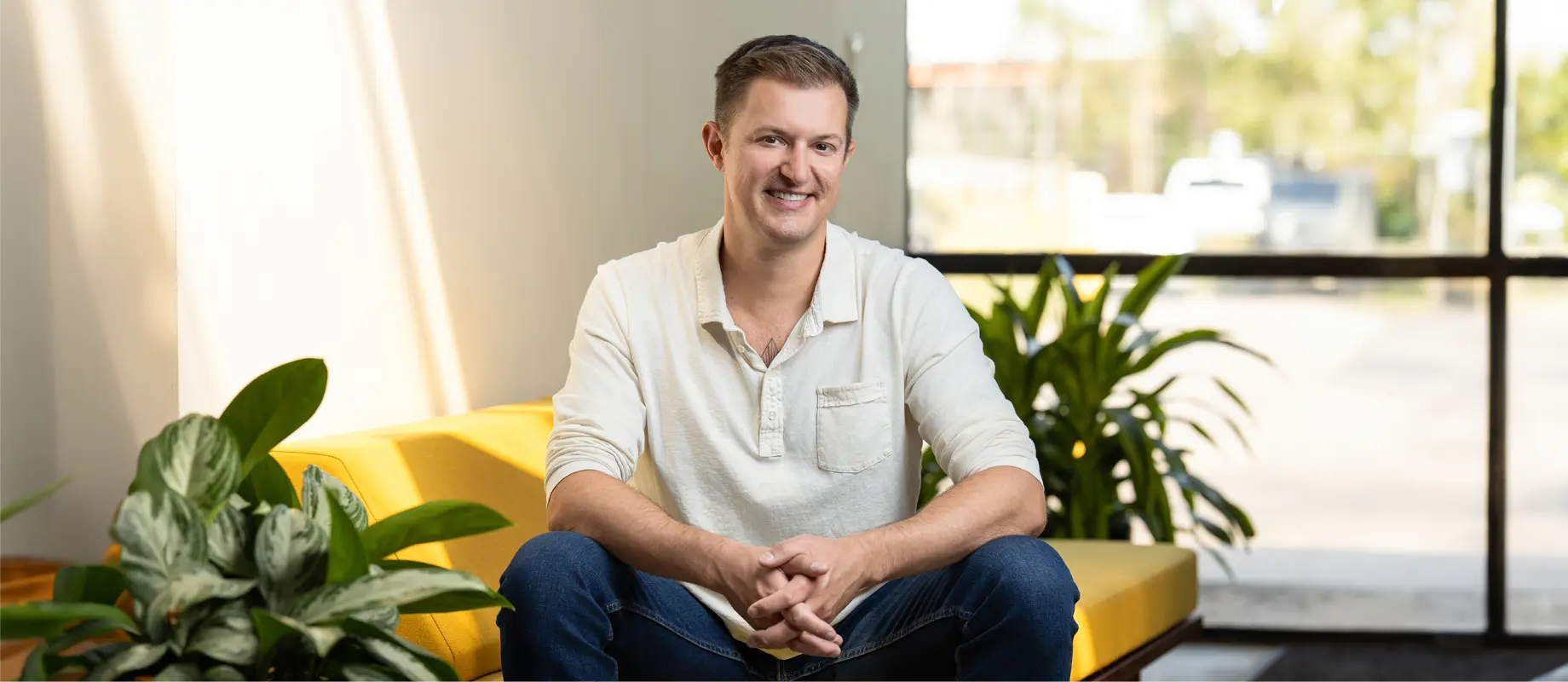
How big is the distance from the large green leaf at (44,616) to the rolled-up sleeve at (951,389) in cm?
109

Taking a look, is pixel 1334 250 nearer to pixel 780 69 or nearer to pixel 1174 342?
pixel 1174 342

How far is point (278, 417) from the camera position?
119 cm

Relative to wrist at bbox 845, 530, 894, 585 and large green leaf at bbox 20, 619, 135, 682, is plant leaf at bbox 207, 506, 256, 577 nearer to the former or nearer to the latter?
large green leaf at bbox 20, 619, 135, 682

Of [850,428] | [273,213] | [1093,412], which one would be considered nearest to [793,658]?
[850,428]

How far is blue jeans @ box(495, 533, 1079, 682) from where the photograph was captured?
157 cm

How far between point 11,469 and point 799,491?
116 cm

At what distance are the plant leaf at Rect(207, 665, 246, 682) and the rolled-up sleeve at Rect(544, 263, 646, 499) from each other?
0.73 meters

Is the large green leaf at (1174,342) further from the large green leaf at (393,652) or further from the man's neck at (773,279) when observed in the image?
the large green leaf at (393,652)

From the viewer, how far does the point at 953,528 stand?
1696 mm

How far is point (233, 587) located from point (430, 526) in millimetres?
166

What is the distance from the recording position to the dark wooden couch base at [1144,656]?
2.35m

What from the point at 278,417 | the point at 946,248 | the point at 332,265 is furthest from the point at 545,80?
the point at 278,417

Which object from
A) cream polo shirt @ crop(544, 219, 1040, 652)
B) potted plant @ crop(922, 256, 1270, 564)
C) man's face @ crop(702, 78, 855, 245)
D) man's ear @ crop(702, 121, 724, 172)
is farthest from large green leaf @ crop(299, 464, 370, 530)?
potted plant @ crop(922, 256, 1270, 564)

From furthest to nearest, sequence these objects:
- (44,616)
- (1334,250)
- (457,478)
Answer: (1334,250) → (457,478) → (44,616)
